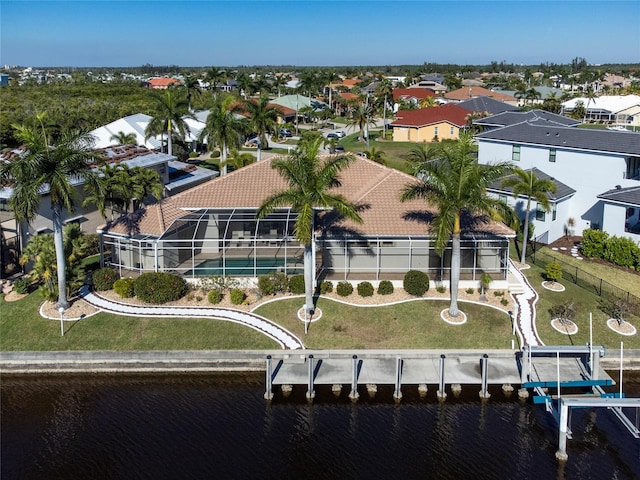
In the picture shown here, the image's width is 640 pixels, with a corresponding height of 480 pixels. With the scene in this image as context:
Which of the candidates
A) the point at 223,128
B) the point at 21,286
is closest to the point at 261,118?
the point at 223,128

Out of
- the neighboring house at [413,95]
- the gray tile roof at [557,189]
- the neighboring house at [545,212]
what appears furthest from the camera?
the neighboring house at [413,95]

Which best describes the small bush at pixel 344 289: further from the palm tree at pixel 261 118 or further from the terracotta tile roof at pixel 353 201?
the palm tree at pixel 261 118

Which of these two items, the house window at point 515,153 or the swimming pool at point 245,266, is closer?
the swimming pool at point 245,266

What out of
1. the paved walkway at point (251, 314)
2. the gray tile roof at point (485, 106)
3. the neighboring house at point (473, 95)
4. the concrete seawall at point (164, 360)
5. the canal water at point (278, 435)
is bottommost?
the canal water at point (278, 435)

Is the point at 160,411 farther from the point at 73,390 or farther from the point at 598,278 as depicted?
the point at 598,278

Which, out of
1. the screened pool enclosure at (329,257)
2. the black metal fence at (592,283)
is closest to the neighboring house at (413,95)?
the black metal fence at (592,283)

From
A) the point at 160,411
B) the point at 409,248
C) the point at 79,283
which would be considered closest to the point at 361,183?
the point at 409,248

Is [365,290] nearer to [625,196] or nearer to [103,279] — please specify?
[103,279]
